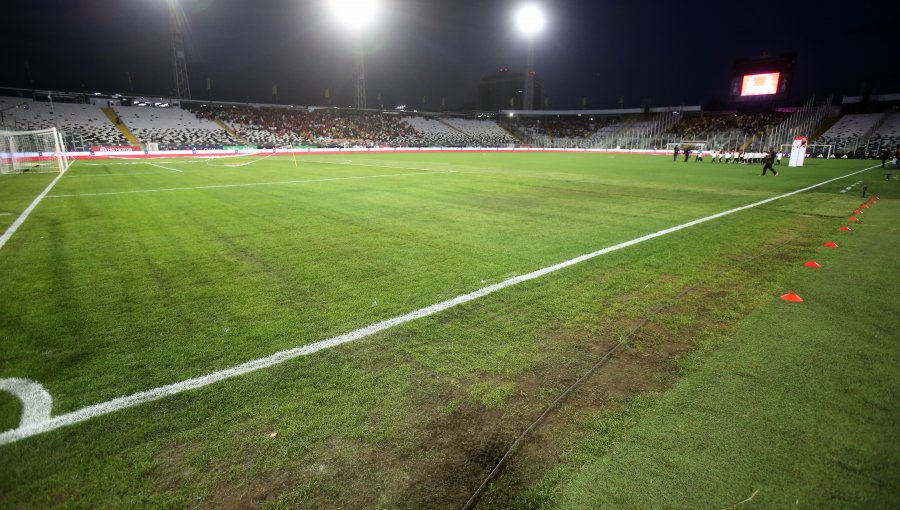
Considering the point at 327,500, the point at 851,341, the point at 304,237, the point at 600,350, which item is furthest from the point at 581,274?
the point at 304,237

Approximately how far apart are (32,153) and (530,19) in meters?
50.2

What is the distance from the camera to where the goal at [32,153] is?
21766 millimetres

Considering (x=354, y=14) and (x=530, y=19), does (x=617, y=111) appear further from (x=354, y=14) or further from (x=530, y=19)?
(x=354, y=14)

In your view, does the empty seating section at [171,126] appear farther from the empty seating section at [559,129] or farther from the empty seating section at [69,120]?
the empty seating section at [559,129]

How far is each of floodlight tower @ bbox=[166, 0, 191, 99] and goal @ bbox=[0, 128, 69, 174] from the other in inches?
745

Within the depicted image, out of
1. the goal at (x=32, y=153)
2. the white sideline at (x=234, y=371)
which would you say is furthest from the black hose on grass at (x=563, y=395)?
the goal at (x=32, y=153)

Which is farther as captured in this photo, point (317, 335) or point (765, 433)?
point (317, 335)

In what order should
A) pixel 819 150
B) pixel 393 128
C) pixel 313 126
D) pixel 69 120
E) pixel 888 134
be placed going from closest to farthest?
pixel 819 150 → pixel 69 120 → pixel 888 134 → pixel 313 126 → pixel 393 128

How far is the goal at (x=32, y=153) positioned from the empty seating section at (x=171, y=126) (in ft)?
42.2

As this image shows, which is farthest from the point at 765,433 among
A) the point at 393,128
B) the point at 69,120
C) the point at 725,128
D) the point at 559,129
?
the point at 559,129

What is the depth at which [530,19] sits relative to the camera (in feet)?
172

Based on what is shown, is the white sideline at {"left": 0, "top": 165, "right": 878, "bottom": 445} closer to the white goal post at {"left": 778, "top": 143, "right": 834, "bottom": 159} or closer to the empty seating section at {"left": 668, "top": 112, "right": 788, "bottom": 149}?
the white goal post at {"left": 778, "top": 143, "right": 834, "bottom": 159}

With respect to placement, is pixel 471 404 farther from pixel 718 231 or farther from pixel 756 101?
pixel 756 101

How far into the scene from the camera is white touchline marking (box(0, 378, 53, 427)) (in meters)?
2.48
